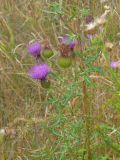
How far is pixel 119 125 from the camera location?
5.57 feet

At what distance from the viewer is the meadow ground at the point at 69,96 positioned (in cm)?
135

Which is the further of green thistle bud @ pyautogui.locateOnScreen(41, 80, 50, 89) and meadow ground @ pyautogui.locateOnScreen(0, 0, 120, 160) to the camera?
green thistle bud @ pyautogui.locateOnScreen(41, 80, 50, 89)

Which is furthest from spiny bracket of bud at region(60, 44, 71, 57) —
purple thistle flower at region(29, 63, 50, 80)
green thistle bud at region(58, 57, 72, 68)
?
purple thistle flower at region(29, 63, 50, 80)

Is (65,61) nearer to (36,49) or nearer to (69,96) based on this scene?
(69,96)

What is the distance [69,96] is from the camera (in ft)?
4.30

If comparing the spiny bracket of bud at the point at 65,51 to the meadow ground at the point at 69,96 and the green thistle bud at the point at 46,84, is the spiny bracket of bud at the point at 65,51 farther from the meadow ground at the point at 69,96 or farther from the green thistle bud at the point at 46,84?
the green thistle bud at the point at 46,84

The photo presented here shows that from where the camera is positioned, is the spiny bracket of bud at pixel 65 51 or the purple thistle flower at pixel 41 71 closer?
the spiny bracket of bud at pixel 65 51

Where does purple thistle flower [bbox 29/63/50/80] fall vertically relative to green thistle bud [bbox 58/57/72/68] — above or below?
below

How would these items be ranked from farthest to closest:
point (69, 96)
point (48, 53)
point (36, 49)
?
point (36, 49), point (48, 53), point (69, 96)

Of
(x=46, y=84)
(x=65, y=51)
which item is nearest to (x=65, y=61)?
(x=65, y=51)

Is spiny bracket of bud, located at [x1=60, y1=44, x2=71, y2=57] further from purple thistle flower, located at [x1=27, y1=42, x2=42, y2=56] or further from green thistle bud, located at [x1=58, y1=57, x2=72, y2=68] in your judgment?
purple thistle flower, located at [x1=27, y1=42, x2=42, y2=56]

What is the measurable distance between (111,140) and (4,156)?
1.62 ft

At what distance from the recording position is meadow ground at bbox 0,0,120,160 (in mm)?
1352

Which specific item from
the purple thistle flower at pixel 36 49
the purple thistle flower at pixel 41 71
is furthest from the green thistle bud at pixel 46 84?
the purple thistle flower at pixel 36 49
